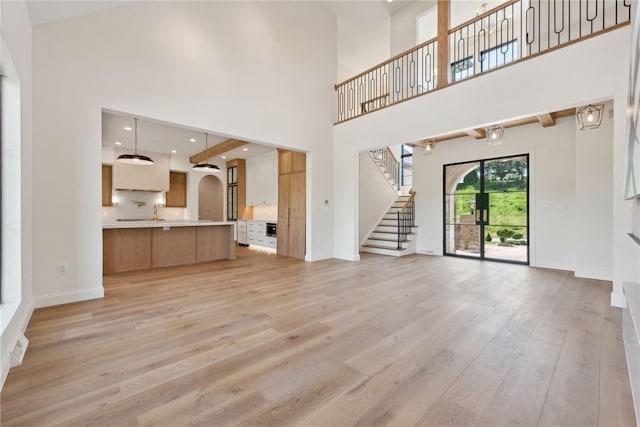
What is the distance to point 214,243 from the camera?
20.1ft

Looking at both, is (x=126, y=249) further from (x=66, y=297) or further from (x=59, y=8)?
Answer: (x=59, y=8)

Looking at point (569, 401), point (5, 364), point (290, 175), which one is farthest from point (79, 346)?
point (290, 175)

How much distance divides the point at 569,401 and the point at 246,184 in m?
8.87

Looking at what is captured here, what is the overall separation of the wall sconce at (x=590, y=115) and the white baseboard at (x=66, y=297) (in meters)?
6.93

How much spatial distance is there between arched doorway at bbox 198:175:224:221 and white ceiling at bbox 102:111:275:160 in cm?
209

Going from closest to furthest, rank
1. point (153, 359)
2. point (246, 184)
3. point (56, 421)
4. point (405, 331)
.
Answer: point (56, 421)
point (153, 359)
point (405, 331)
point (246, 184)

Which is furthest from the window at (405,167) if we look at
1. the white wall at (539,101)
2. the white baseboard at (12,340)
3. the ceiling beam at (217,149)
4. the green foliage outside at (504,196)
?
the white baseboard at (12,340)

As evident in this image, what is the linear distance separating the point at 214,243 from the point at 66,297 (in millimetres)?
2991

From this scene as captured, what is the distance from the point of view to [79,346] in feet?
7.16

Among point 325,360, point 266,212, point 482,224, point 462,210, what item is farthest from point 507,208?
point 266,212

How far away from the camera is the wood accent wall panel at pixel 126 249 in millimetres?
4734

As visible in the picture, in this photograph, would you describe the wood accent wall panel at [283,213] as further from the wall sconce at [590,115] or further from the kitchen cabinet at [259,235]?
the wall sconce at [590,115]

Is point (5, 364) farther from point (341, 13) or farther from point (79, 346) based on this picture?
point (341, 13)

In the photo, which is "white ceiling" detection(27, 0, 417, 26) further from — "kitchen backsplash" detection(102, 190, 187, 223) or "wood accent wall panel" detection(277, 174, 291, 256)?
"kitchen backsplash" detection(102, 190, 187, 223)
